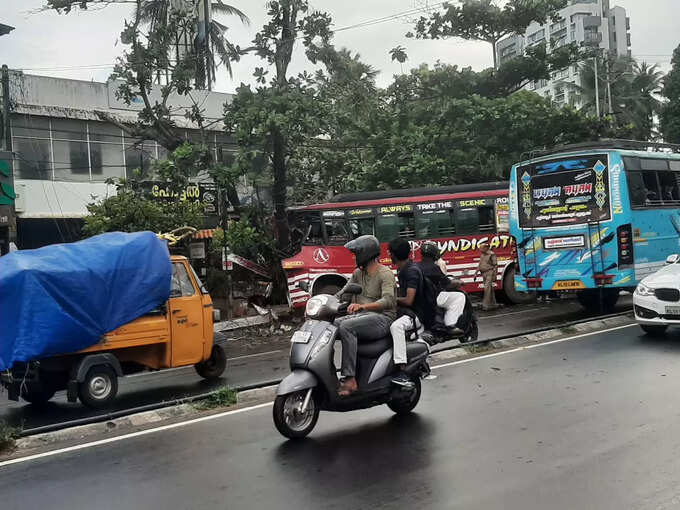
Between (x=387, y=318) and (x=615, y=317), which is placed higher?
A: (x=387, y=318)

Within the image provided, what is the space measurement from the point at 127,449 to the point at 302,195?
17.2 metres

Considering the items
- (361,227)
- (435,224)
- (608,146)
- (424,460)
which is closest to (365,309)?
(424,460)

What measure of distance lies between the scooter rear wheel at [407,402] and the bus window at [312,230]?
10820 millimetres

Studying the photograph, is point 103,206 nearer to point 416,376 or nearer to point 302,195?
point 302,195

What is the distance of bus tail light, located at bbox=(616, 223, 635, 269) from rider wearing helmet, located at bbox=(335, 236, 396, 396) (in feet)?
27.2

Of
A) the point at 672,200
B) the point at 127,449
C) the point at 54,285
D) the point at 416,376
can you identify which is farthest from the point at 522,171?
the point at 127,449

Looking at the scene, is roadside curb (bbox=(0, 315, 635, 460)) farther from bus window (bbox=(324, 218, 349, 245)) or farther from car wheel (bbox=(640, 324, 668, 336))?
bus window (bbox=(324, 218, 349, 245))

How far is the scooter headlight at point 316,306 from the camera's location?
240 inches

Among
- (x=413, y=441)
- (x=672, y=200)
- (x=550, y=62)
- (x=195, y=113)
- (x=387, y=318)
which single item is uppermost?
(x=550, y=62)

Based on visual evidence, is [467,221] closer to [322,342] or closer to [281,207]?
[281,207]

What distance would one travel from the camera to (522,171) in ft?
49.3

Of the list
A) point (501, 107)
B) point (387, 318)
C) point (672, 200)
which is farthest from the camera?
point (501, 107)

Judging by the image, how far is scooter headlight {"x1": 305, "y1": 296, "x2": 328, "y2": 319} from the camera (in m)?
6.11

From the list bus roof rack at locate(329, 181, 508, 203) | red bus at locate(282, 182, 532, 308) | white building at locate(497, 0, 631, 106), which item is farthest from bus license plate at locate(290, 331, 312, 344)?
white building at locate(497, 0, 631, 106)
